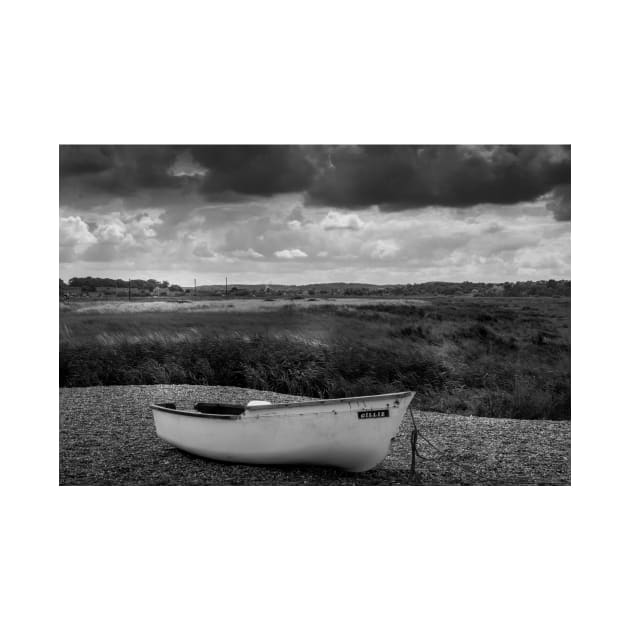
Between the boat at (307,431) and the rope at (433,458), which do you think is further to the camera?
the rope at (433,458)

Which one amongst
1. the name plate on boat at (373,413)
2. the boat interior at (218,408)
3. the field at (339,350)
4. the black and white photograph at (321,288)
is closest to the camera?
the name plate on boat at (373,413)

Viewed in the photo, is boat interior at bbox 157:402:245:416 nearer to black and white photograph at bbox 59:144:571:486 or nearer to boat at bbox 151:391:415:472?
black and white photograph at bbox 59:144:571:486

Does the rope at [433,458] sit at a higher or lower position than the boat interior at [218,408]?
lower

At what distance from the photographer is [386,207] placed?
866cm

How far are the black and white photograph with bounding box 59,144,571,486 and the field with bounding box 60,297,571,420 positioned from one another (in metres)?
0.03

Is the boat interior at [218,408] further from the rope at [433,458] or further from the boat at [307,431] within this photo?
the rope at [433,458]

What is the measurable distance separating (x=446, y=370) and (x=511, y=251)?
2.00 meters

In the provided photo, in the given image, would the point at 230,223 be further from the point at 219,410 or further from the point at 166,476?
the point at 166,476

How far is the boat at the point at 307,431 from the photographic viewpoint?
6020mm

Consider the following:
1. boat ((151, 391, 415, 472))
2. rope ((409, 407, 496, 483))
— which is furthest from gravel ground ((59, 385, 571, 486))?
boat ((151, 391, 415, 472))

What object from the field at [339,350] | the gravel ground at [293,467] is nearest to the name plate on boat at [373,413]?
the gravel ground at [293,467]

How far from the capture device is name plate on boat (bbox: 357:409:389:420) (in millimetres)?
6012

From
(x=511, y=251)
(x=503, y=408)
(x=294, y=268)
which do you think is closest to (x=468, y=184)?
(x=511, y=251)

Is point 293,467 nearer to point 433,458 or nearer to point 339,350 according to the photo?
point 433,458
